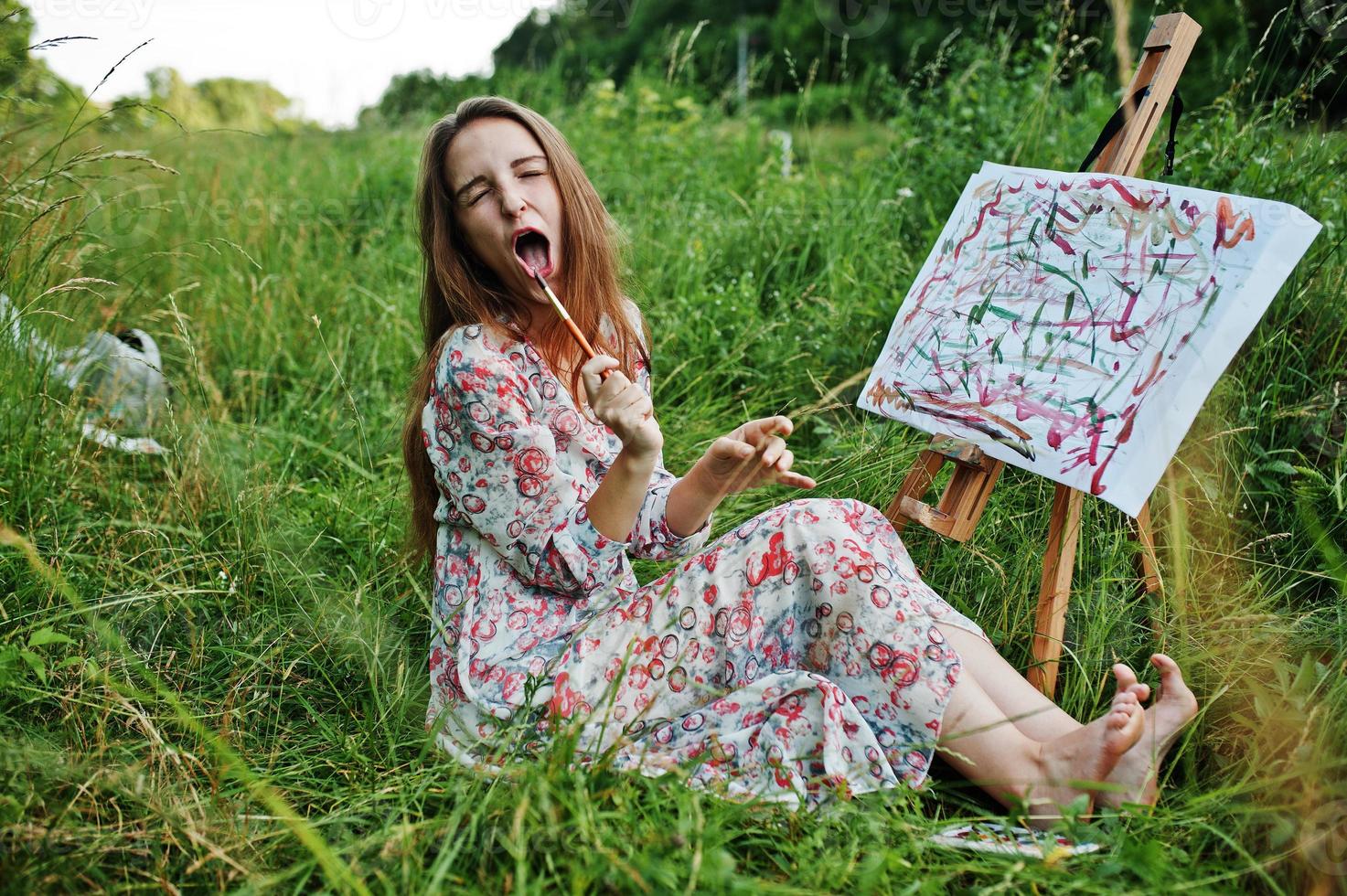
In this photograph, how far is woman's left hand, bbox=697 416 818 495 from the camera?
4.34 feet

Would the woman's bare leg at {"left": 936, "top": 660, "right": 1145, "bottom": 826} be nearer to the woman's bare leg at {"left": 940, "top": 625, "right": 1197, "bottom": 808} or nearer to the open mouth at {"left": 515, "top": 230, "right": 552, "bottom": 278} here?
the woman's bare leg at {"left": 940, "top": 625, "right": 1197, "bottom": 808}

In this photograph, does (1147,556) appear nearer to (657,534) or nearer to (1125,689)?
(1125,689)

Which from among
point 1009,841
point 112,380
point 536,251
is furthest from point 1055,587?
point 112,380

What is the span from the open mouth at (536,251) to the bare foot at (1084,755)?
110cm

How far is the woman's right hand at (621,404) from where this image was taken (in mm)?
1294

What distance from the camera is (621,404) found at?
4.25ft

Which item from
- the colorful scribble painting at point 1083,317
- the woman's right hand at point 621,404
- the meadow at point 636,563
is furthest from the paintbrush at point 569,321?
the colorful scribble painting at point 1083,317

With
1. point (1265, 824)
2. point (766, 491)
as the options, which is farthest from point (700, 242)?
point (1265, 824)

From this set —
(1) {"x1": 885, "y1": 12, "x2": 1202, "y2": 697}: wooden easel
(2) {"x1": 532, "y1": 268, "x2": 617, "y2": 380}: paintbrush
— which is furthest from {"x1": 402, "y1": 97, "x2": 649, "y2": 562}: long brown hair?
(1) {"x1": 885, "y1": 12, "x2": 1202, "y2": 697}: wooden easel

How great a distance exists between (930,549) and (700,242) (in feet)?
4.54

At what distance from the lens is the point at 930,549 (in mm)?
1904

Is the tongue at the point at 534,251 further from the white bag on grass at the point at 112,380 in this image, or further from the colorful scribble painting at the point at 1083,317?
the white bag on grass at the point at 112,380

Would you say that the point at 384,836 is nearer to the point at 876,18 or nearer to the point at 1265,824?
the point at 1265,824

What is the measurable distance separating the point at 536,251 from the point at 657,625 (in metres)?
0.68
